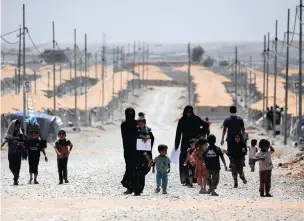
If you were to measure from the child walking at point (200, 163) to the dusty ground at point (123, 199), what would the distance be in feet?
0.80

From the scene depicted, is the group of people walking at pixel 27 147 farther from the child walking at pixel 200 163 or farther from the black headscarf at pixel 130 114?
the black headscarf at pixel 130 114

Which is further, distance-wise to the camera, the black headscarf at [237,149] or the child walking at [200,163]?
the black headscarf at [237,149]

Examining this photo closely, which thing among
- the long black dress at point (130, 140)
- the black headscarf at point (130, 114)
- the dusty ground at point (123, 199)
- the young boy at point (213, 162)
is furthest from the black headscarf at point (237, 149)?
the black headscarf at point (130, 114)

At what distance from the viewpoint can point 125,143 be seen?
16.3 meters

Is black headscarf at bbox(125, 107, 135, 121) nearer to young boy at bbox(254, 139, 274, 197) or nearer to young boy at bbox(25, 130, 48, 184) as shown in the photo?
young boy at bbox(254, 139, 274, 197)

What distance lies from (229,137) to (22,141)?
4.16 m

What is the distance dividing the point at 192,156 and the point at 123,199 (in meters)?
2.53

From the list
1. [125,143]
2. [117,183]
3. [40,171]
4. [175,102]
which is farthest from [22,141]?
[175,102]

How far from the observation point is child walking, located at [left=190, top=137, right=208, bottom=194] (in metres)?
17.3

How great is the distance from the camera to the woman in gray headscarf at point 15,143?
1945 centimetres

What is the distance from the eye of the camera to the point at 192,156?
57.4 ft

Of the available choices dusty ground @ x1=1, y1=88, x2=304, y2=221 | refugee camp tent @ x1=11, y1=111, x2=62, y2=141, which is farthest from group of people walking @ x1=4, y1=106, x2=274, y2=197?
refugee camp tent @ x1=11, y1=111, x2=62, y2=141

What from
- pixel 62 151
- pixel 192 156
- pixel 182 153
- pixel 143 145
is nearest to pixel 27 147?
pixel 62 151

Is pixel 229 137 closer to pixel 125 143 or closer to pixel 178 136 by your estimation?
pixel 178 136
